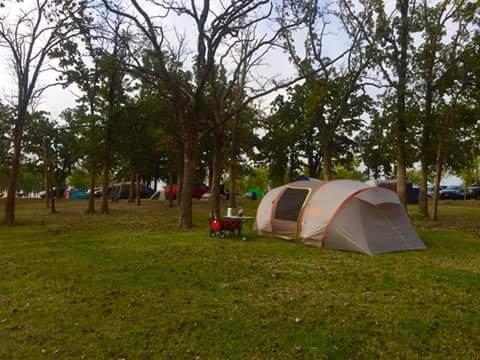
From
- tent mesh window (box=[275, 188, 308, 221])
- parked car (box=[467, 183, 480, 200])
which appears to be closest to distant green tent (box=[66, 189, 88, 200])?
tent mesh window (box=[275, 188, 308, 221])

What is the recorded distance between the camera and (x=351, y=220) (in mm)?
9258

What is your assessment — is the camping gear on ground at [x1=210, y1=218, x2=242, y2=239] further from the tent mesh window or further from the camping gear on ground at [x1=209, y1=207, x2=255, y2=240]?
the tent mesh window

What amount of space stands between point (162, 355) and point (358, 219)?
6.53 metres

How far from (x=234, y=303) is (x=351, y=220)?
16.2 ft

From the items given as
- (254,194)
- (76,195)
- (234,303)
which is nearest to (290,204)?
(234,303)

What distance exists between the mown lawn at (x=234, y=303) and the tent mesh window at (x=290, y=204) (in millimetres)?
1622

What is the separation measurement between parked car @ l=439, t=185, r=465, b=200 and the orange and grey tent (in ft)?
106

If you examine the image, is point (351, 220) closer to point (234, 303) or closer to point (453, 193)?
point (234, 303)

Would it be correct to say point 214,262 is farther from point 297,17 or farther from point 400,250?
point 297,17

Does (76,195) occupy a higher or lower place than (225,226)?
higher

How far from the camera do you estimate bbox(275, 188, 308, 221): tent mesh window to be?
10.5 metres

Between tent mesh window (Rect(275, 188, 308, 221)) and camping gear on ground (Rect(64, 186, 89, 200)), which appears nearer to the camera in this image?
tent mesh window (Rect(275, 188, 308, 221))

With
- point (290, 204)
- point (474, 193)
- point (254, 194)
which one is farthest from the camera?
point (474, 193)

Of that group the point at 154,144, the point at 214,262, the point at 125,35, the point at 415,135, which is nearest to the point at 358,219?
the point at 214,262
